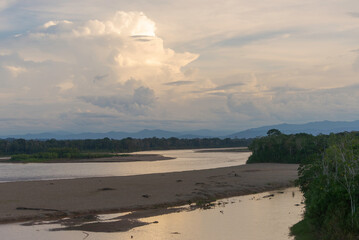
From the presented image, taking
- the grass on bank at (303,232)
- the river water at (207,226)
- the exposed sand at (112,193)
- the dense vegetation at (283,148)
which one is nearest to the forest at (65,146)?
the dense vegetation at (283,148)

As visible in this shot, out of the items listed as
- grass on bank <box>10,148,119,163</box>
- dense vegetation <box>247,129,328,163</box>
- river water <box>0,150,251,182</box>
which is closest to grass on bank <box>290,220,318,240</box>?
river water <box>0,150,251,182</box>

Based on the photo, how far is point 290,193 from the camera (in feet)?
134

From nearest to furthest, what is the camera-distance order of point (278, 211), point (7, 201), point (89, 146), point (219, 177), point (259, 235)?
1. point (259, 235)
2. point (278, 211)
3. point (7, 201)
4. point (219, 177)
5. point (89, 146)

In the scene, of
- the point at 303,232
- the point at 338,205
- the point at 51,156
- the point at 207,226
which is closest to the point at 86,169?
the point at 51,156

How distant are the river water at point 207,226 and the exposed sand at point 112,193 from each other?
2.91 meters

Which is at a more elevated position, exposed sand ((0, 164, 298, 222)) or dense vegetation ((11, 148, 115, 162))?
dense vegetation ((11, 148, 115, 162))

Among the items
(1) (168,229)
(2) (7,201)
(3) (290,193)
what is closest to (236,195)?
(3) (290,193)

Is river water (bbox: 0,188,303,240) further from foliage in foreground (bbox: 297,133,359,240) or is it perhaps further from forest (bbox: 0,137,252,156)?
forest (bbox: 0,137,252,156)

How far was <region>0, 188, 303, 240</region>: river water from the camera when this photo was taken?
23672mm

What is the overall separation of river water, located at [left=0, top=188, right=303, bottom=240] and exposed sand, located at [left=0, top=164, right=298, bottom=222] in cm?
291

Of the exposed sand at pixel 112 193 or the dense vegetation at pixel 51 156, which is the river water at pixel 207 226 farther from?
the dense vegetation at pixel 51 156

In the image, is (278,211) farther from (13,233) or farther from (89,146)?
(89,146)

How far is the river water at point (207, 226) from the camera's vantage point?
23.7 meters

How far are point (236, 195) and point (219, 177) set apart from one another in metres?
11.7
